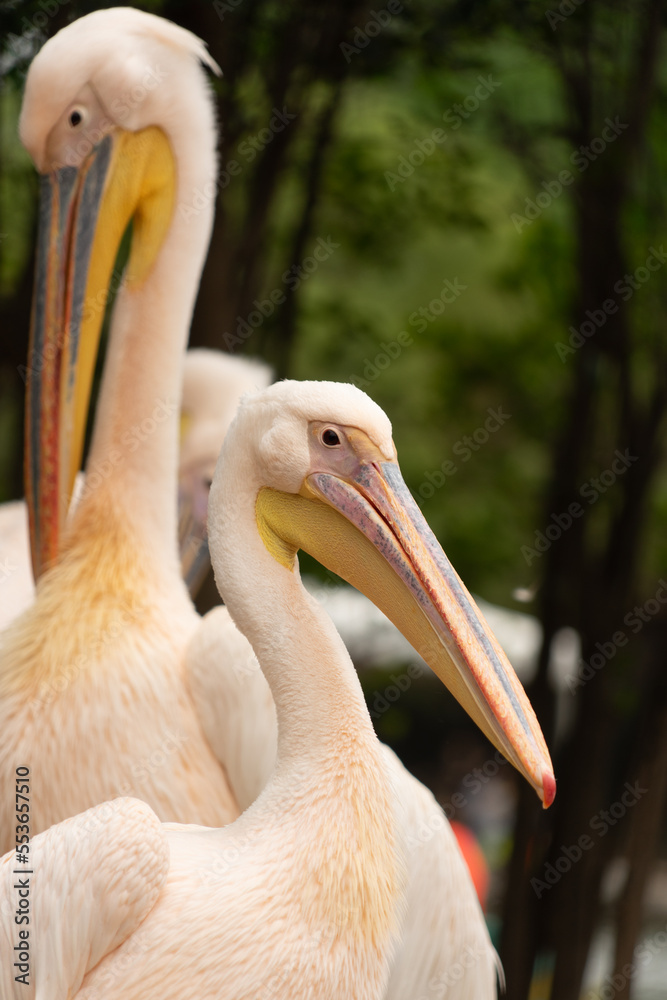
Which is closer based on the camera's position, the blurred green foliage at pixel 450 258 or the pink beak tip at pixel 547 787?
the pink beak tip at pixel 547 787

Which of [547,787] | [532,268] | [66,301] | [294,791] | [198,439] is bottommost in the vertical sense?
[532,268]

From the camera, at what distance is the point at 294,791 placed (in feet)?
5.68

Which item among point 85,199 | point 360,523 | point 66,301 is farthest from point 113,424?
point 360,523

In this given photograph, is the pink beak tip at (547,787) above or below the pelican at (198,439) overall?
above

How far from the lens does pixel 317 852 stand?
1.69m

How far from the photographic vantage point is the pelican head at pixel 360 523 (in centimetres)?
168

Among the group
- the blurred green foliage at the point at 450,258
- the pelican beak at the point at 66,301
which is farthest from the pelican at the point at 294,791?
the blurred green foliage at the point at 450,258

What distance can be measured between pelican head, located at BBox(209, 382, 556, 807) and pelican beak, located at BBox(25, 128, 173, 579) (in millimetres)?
832

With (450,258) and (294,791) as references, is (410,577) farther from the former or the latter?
(450,258)

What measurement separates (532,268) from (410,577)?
420cm

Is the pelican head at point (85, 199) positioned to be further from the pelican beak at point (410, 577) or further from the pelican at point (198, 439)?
the pelican beak at point (410, 577)

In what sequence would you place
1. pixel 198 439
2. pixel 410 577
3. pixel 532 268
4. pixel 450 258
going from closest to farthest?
pixel 410 577 < pixel 198 439 < pixel 532 268 < pixel 450 258

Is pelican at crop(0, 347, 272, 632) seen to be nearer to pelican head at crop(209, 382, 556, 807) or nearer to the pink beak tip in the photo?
pelican head at crop(209, 382, 556, 807)

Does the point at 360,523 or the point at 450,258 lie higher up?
the point at 360,523
